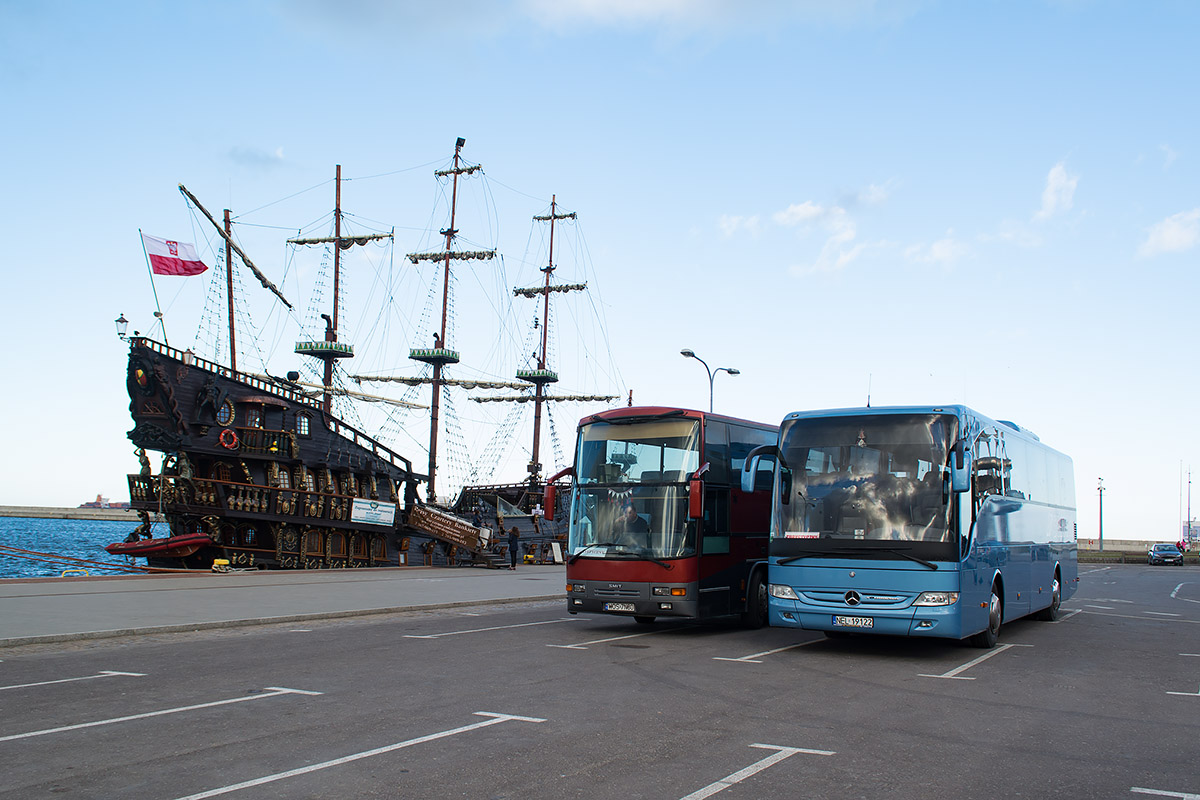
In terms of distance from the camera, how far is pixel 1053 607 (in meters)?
18.4

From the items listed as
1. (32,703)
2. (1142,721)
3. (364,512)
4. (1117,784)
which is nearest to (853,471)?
(1142,721)

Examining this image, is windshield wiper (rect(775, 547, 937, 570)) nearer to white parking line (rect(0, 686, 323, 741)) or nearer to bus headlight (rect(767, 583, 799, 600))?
bus headlight (rect(767, 583, 799, 600))

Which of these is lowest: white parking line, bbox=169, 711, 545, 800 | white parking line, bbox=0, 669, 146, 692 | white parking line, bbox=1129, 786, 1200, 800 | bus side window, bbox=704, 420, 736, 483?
white parking line, bbox=0, 669, 146, 692

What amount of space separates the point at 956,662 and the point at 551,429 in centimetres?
5675

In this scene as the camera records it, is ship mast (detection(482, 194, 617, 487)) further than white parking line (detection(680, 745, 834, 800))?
Yes

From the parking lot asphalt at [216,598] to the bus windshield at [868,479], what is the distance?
8871 millimetres

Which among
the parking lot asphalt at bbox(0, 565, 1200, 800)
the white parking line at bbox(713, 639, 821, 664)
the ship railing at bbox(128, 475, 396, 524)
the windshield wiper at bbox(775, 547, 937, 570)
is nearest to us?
the parking lot asphalt at bbox(0, 565, 1200, 800)

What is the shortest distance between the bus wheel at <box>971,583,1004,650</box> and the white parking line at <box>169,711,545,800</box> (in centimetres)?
778

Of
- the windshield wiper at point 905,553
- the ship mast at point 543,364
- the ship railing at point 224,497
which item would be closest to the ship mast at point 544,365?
the ship mast at point 543,364

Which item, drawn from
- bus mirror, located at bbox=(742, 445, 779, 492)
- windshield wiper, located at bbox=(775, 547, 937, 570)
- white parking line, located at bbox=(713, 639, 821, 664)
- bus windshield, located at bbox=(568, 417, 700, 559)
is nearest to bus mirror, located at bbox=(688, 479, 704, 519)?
bus windshield, located at bbox=(568, 417, 700, 559)

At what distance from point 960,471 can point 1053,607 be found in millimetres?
8310

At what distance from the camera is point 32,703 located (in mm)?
8625

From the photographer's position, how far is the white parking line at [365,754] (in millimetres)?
5832

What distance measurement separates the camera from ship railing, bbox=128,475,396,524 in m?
31.2
